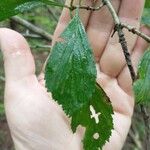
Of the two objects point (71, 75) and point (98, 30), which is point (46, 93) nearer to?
point (98, 30)

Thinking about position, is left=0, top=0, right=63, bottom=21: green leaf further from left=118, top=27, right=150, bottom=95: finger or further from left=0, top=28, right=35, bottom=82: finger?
left=118, top=27, right=150, bottom=95: finger

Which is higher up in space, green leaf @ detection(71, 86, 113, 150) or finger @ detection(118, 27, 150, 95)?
green leaf @ detection(71, 86, 113, 150)

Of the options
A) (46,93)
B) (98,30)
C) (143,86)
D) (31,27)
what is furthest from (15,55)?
(31,27)

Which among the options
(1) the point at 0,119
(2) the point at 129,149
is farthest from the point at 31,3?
(1) the point at 0,119

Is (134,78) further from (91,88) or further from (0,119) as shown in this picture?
(0,119)

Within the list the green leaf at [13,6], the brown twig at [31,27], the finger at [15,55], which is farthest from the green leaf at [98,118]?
the brown twig at [31,27]

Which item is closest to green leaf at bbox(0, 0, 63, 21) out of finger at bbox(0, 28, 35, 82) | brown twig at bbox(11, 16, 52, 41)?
finger at bbox(0, 28, 35, 82)
